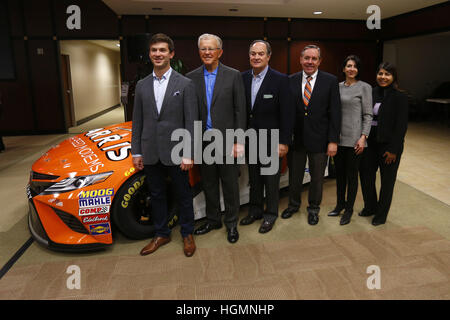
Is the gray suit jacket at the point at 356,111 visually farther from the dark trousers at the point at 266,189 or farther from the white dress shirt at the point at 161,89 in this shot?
the white dress shirt at the point at 161,89

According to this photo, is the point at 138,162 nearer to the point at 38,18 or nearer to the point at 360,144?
the point at 360,144

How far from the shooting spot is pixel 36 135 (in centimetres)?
699

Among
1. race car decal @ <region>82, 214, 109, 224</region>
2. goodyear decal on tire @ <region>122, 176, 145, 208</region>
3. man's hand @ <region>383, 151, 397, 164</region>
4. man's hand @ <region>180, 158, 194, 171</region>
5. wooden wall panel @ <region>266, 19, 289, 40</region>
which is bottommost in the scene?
race car decal @ <region>82, 214, 109, 224</region>

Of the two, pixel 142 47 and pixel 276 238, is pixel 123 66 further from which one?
pixel 276 238

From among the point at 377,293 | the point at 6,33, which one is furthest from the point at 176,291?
the point at 6,33

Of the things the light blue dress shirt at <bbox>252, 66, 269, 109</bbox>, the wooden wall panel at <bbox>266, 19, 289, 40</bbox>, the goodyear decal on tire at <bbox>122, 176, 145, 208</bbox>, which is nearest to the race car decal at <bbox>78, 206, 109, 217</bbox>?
the goodyear decal on tire at <bbox>122, 176, 145, 208</bbox>

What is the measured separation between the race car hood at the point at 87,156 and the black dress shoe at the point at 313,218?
1.51 metres

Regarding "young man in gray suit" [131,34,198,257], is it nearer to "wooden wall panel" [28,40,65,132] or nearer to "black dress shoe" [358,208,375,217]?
"black dress shoe" [358,208,375,217]

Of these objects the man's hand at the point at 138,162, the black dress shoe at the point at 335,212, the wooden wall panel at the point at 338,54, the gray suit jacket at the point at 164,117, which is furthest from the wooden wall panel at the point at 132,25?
the black dress shoe at the point at 335,212

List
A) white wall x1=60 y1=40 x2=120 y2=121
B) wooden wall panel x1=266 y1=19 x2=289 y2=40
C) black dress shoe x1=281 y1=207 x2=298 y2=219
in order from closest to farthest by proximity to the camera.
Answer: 1. black dress shoe x1=281 y1=207 x2=298 y2=219
2. wooden wall panel x1=266 y1=19 x2=289 y2=40
3. white wall x1=60 y1=40 x2=120 y2=121

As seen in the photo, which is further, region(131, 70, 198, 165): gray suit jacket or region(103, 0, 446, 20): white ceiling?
region(103, 0, 446, 20): white ceiling

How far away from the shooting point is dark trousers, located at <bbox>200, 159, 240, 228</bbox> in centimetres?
233

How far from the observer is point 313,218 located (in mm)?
2643

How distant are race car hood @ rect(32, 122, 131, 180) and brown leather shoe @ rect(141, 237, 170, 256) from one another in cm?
58
